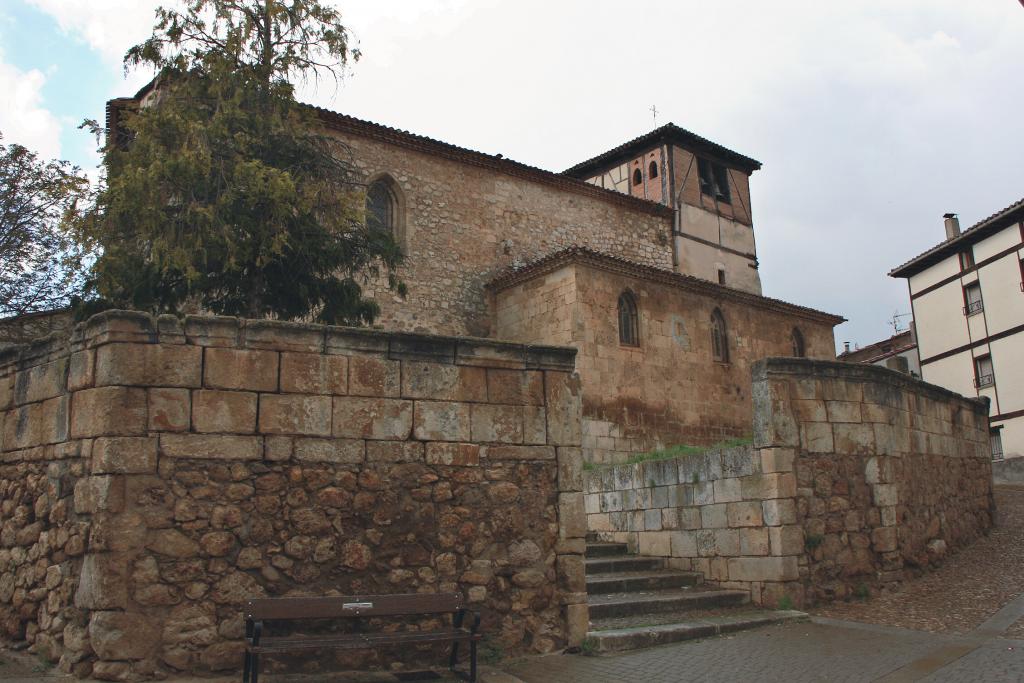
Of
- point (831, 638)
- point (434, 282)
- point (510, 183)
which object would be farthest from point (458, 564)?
point (510, 183)

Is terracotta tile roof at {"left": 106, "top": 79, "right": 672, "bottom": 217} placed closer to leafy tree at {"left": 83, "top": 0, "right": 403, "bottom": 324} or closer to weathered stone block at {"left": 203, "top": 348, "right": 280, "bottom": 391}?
leafy tree at {"left": 83, "top": 0, "right": 403, "bottom": 324}

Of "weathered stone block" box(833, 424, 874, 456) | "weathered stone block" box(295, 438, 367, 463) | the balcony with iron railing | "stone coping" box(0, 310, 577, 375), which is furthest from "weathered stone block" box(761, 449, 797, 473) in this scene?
the balcony with iron railing

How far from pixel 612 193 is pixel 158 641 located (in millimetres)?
22358

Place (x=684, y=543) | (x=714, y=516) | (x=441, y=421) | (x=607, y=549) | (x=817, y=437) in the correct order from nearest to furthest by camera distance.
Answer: (x=441, y=421) → (x=817, y=437) → (x=714, y=516) → (x=684, y=543) → (x=607, y=549)

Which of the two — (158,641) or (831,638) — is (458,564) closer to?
(158,641)

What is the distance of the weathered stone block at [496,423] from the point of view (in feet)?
22.8

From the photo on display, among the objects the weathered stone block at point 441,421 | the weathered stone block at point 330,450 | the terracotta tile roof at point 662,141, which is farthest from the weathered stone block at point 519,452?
the terracotta tile roof at point 662,141

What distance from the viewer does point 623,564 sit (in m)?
10.5

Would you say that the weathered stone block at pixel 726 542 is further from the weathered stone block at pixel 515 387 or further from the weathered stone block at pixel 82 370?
the weathered stone block at pixel 82 370

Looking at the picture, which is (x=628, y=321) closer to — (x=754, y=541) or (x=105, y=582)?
(x=754, y=541)

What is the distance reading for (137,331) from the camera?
5930 mm

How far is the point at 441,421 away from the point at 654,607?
3.59 meters

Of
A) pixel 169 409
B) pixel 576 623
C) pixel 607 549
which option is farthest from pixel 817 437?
pixel 169 409

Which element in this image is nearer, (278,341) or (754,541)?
(278,341)
